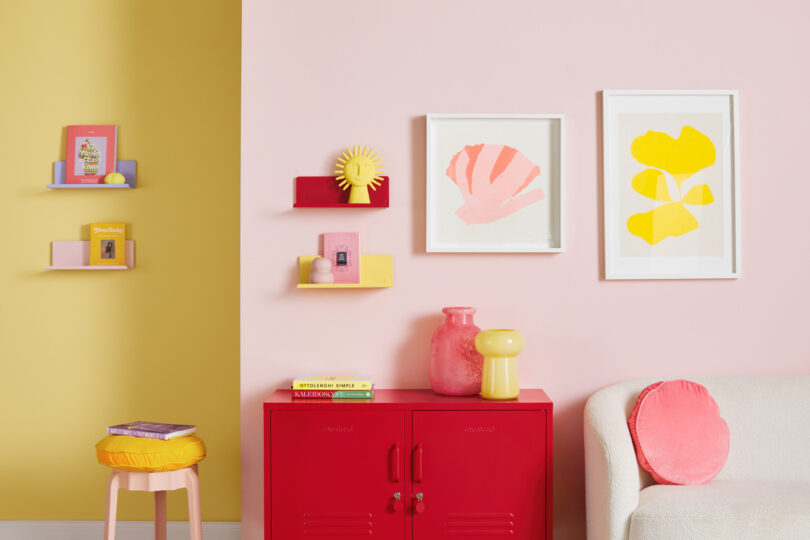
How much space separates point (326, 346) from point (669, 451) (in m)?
1.29

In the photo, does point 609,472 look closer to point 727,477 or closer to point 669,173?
point 727,477

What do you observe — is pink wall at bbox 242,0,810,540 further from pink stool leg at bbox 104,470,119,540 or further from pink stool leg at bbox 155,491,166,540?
pink stool leg at bbox 104,470,119,540

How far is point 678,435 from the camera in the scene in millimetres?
2311

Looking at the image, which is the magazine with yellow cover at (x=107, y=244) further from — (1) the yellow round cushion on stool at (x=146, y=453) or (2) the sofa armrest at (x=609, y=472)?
(2) the sofa armrest at (x=609, y=472)

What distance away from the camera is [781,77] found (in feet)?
8.68

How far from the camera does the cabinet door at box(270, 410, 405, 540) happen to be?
2.29 meters

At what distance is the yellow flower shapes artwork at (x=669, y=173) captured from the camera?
8.56 ft

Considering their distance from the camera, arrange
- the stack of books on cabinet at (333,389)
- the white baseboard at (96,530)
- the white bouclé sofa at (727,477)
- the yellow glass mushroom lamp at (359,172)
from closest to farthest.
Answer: the white bouclé sofa at (727,477), the stack of books on cabinet at (333,389), the yellow glass mushroom lamp at (359,172), the white baseboard at (96,530)

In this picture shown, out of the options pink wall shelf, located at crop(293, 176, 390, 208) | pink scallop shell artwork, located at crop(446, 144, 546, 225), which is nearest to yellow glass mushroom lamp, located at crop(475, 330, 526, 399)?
pink scallop shell artwork, located at crop(446, 144, 546, 225)

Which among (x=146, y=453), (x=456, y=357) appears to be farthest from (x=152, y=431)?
(x=456, y=357)

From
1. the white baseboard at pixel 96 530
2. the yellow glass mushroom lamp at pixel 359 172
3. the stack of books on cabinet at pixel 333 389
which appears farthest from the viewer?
the white baseboard at pixel 96 530

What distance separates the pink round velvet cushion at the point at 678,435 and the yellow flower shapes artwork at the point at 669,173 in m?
0.62

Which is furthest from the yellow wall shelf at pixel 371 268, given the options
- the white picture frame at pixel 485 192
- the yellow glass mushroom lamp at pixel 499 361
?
the yellow glass mushroom lamp at pixel 499 361

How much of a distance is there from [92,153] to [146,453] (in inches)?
58.7
